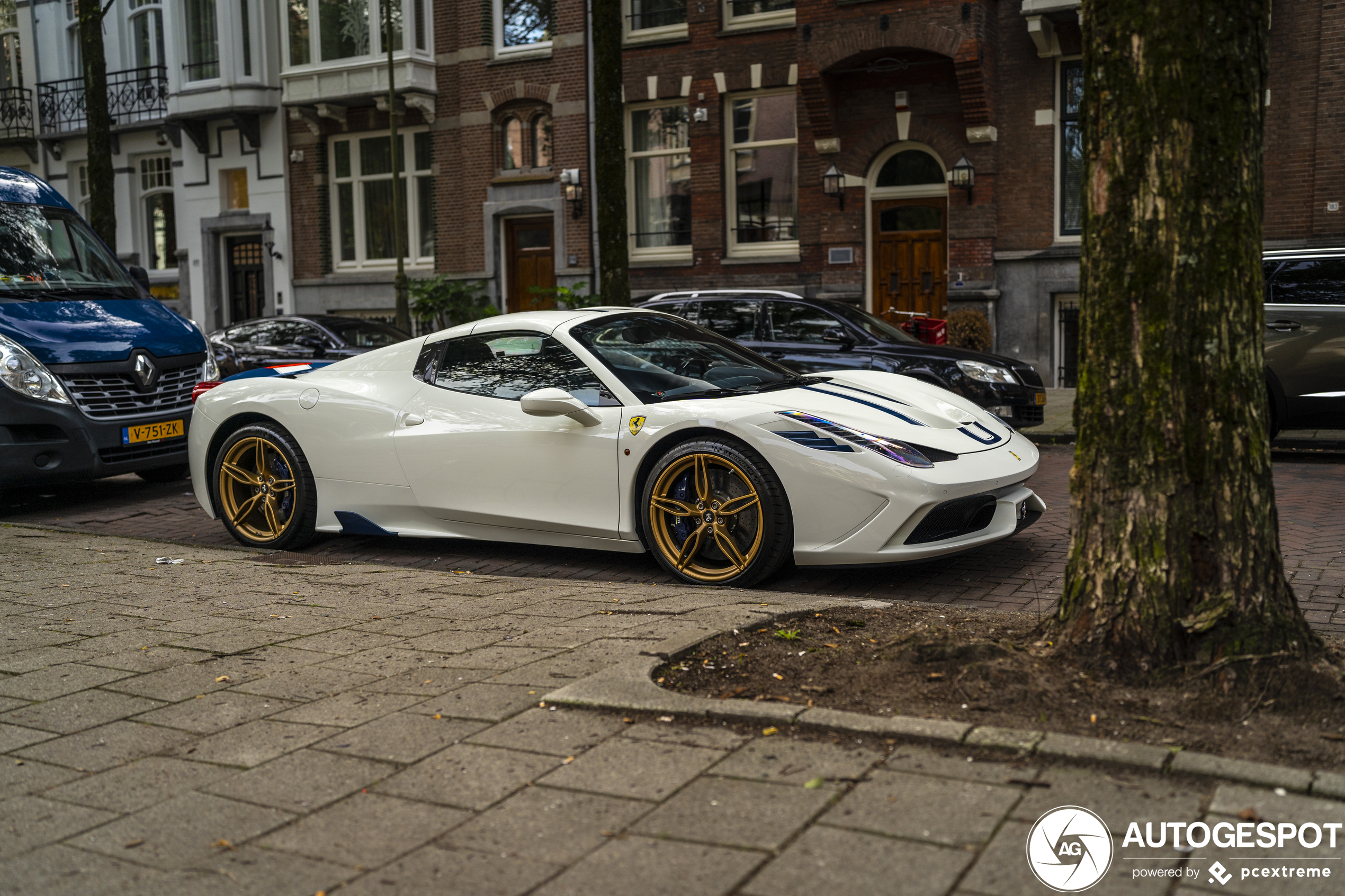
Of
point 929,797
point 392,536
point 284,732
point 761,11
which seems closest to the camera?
point 929,797

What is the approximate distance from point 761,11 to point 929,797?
19461 millimetres

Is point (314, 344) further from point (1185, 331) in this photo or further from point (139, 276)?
point (1185, 331)

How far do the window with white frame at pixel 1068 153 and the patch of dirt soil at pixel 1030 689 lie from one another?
1536 cm

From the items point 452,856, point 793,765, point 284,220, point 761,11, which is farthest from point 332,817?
point 284,220

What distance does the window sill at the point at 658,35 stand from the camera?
69.2 ft

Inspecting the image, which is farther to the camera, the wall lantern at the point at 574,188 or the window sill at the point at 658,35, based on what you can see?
the wall lantern at the point at 574,188

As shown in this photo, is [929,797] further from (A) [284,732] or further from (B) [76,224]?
(B) [76,224]

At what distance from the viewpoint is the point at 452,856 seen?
2.73 metres

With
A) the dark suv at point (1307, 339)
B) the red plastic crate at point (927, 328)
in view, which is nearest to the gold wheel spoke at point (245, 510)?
the dark suv at point (1307, 339)

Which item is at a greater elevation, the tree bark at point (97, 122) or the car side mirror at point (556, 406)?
the tree bark at point (97, 122)

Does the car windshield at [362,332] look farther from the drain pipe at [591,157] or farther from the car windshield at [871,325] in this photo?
→ the drain pipe at [591,157]

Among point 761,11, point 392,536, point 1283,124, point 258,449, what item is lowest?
point 392,536

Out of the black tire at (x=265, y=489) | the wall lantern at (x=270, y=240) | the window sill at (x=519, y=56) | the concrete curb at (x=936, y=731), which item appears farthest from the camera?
the wall lantern at (x=270, y=240)

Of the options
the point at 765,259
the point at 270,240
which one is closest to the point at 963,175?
the point at 765,259
